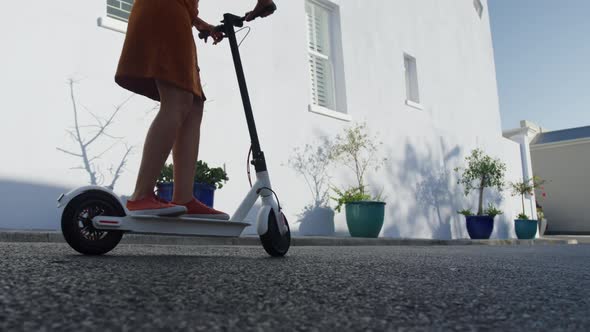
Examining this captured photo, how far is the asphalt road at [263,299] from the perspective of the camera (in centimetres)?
83

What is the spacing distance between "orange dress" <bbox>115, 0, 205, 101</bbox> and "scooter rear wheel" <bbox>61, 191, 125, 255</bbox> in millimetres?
498

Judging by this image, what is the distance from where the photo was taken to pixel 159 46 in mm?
1986

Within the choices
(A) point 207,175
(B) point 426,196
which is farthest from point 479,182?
(A) point 207,175

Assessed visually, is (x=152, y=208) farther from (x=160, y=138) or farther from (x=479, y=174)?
(x=479, y=174)

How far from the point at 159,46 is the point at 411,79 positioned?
8.84 m

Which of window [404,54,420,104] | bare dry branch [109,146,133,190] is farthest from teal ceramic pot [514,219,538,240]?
bare dry branch [109,146,133,190]

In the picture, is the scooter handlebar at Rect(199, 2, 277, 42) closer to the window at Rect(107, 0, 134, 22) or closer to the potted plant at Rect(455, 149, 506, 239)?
the window at Rect(107, 0, 134, 22)

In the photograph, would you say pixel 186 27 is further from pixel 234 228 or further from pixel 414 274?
pixel 414 274

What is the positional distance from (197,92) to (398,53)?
795 centimetres

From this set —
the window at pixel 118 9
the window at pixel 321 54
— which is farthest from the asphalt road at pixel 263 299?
the window at pixel 321 54

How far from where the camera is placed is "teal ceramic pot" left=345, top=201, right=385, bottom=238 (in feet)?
22.6

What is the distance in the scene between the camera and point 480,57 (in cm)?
1315

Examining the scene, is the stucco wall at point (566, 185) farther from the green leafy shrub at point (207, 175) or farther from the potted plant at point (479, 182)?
the green leafy shrub at point (207, 175)

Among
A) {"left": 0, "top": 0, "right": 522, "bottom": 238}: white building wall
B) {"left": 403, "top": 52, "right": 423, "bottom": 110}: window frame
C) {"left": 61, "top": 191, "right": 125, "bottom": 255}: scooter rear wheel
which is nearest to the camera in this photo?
{"left": 61, "top": 191, "right": 125, "bottom": 255}: scooter rear wheel
